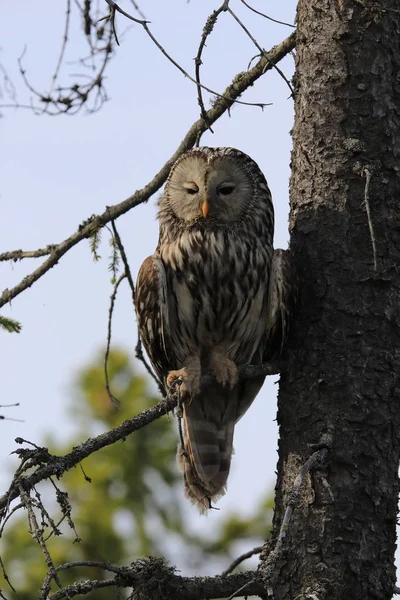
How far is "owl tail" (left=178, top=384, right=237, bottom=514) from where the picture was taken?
4465 millimetres

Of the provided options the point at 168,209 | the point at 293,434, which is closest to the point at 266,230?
the point at 168,209

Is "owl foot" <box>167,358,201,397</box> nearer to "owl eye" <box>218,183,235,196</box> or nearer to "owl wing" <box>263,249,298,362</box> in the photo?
"owl wing" <box>263,249,298,362</box>

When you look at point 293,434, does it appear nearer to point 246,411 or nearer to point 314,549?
point 314,549

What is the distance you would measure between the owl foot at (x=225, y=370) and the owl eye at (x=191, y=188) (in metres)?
0.79

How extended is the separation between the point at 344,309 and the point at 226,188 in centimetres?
119

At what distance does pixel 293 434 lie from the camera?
3.62 m

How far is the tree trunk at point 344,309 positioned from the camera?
3369mm

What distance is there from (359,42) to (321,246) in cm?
81

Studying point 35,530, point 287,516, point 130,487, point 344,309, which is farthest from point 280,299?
point 130,487

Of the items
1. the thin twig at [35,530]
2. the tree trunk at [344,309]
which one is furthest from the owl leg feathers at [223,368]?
the thin twig at [35,530]

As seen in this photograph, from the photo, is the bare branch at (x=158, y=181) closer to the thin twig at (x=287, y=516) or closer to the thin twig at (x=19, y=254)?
the thin twig at (x=19, y=254)

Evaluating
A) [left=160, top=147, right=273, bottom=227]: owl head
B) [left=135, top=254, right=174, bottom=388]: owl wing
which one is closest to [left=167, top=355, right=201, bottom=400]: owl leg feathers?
[left=135, top=254, right=174, bottom=388]: owl wing

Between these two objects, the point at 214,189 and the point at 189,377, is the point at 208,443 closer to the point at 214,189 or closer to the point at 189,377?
the point at 189,377

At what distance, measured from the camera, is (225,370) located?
4.24 metres
